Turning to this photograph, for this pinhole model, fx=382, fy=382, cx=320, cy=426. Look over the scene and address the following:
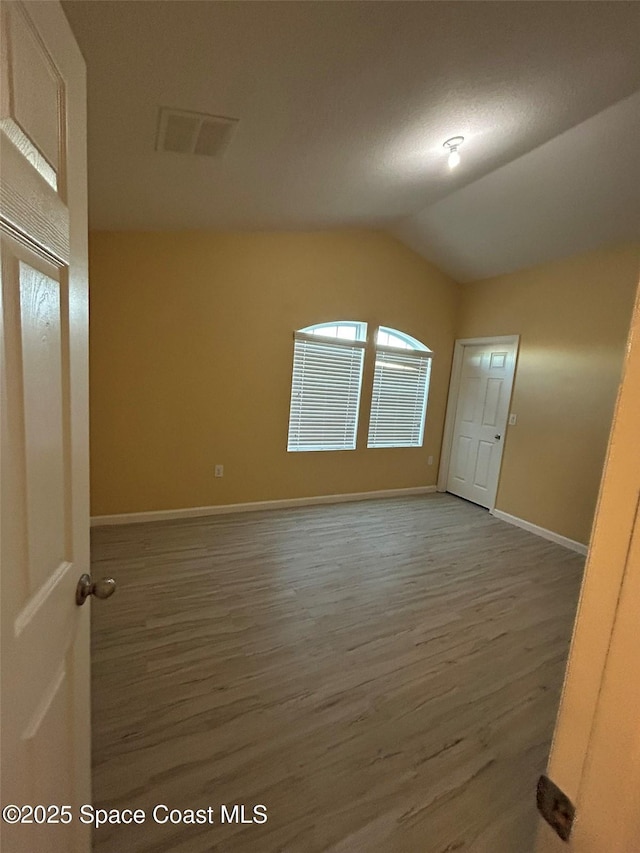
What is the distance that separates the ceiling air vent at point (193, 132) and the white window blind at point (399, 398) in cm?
287

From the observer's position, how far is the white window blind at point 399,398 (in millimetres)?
4656

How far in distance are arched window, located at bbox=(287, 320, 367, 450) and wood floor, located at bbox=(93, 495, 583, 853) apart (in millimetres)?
1418

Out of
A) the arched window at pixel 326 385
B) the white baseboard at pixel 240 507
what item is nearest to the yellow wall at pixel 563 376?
the white baseboard at pixel 240 507

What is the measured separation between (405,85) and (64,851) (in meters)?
2.90

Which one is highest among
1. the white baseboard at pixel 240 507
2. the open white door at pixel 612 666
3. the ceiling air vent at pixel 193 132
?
the ceiling air vent at pixel 193 132

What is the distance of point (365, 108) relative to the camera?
1.90m

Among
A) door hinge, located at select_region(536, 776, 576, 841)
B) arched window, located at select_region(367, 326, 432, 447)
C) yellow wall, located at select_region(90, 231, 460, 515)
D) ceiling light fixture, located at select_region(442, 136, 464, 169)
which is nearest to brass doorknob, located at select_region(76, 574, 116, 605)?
door hinge, located at select_region(536, 776, 576, 841)

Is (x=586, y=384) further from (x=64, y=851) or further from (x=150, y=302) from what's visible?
(x=64, y=851)

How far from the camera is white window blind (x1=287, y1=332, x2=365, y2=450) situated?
4.12 metres

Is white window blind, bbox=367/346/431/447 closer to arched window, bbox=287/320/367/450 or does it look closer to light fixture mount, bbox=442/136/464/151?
arched window, bbox=287/320/367/450

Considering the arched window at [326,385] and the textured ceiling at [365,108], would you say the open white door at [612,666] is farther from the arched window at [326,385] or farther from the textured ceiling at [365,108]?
the arched window at [326,385]

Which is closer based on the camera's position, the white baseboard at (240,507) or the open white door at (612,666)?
the open white door at (612,666)

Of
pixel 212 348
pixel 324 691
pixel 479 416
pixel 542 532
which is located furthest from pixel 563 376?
pixel 324 691

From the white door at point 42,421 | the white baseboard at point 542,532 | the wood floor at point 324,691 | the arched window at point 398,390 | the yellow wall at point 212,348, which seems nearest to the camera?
the white door at point 42,421
